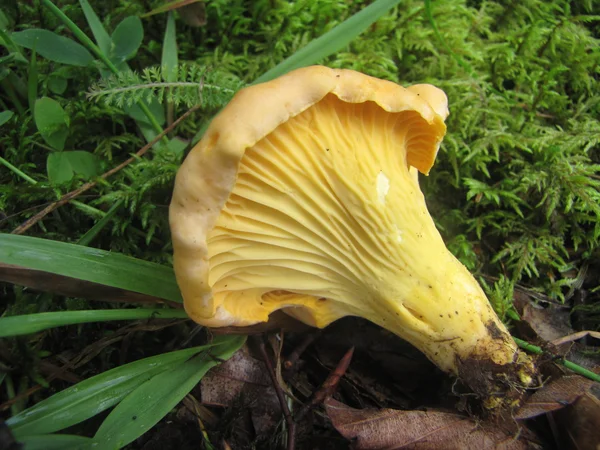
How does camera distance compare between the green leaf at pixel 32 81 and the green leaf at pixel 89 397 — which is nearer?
the green leaf at pixel 89 397

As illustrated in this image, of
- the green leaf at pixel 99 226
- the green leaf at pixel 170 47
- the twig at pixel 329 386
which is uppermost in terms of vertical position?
the green leaf at pixel 170 47

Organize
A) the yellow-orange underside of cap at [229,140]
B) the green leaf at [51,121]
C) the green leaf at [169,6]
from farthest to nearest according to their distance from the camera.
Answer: the green leaf at [169,6] → the green leaf at [51,121] → the yellow-orange underside of cap at [229,140]

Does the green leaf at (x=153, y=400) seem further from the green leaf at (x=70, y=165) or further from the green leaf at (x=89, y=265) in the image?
the green leaf at (x=70, y=165)

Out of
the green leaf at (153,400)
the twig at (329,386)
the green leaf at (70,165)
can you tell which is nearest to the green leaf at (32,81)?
the green leaf at (70,165)

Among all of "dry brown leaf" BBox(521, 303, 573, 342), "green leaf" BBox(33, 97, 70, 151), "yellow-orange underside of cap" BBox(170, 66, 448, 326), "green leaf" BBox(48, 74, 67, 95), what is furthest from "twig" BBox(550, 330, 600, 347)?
"green leaf" BBox(48, 74, 67, 95)

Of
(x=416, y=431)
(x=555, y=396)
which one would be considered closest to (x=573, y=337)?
(x=555, y=396)

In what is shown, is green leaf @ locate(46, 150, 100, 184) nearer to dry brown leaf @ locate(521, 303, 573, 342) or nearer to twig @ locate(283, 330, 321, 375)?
twig @ locate(283, 330, 321, 375)

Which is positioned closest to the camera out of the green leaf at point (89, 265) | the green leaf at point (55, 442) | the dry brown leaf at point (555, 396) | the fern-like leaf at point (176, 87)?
the green leaf at point (55, 442)

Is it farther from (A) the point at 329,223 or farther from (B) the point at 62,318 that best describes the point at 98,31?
(A) the point at 329,223
